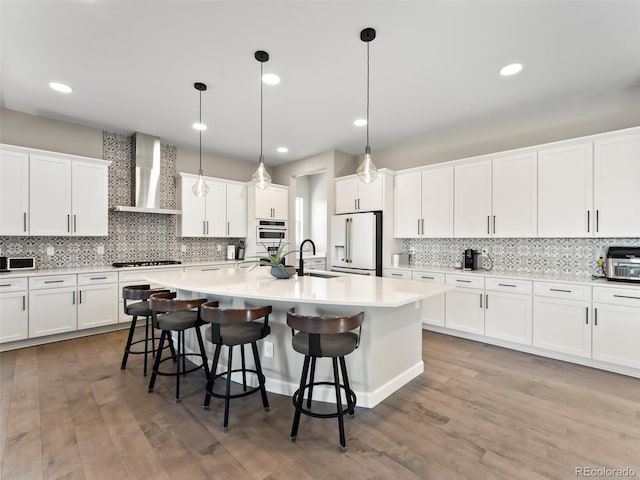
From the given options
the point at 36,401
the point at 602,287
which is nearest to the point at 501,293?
the point at 602,287

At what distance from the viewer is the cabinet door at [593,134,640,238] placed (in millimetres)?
3062

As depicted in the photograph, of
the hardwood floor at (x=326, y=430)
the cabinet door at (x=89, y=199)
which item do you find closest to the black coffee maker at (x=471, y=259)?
the hardwood floor at (x=326, y=430)

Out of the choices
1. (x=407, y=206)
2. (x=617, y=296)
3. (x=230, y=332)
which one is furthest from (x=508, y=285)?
(x=230, y=332)

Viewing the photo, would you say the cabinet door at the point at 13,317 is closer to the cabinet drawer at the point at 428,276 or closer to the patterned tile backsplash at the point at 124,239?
the patterned tile backsplash at the point at 124,239

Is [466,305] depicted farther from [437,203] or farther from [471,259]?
[437,203]

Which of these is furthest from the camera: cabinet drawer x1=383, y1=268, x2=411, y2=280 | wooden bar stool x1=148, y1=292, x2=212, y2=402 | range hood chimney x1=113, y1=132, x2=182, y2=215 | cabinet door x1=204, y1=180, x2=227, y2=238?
cabinet door x1=204, y1=180, x2=227, y2=238

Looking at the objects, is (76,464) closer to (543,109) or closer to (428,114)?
(428,114)

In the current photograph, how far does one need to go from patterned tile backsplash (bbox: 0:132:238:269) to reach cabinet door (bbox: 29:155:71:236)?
366 mm

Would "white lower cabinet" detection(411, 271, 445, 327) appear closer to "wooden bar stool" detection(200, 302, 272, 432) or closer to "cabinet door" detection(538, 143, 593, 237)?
"cabinet door" detection(538, 143, 593, 237)

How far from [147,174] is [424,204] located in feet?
14.3

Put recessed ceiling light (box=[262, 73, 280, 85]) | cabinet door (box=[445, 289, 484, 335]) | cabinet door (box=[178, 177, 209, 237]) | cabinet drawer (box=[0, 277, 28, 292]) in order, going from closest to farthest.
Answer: recessed ceiling light (box=[262, 73, 280, 85])
cabinet drawer (box=[0, 277, 28, 292])
cabinet door (box=[445, 289, 484, 335])
cabinet door (box=[178, 177, 209, 237])

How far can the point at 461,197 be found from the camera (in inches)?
168

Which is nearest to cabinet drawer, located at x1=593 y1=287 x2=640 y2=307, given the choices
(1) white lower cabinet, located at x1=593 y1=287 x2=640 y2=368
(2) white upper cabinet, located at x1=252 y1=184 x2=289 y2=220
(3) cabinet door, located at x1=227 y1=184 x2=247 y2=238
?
(1) white lower cabinet, located at x1=593 y1=287 x2=640 y2=368

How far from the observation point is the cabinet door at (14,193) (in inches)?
141
